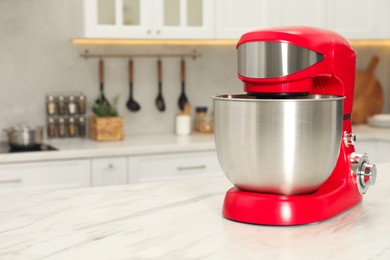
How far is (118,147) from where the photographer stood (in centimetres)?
318

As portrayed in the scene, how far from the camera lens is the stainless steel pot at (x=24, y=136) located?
10.4 feet

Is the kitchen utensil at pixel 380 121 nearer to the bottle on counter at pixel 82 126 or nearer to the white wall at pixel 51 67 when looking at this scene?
the white wall at pixel 51 67

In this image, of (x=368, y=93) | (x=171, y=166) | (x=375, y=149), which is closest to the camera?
(x=171, y=166)

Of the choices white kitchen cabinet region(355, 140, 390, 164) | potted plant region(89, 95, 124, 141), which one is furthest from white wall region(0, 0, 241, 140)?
white kitchen cabinet region(355, 140, 390, 164)

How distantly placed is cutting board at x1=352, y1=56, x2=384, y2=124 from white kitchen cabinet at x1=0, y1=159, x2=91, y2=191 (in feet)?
6.70

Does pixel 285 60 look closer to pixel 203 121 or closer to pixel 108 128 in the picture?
pixel 108 128

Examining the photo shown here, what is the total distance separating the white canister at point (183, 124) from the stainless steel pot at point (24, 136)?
0.86 meters

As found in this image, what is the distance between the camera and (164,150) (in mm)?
3246

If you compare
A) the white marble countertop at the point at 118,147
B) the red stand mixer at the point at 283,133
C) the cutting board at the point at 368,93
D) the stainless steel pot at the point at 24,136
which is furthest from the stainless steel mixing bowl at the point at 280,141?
the cutting board at the point at 368,93

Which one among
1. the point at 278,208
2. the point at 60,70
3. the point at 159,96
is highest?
the point at 60,70

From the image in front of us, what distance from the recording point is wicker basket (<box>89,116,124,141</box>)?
11.1 ft

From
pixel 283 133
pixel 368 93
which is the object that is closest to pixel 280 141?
pixel 283 133

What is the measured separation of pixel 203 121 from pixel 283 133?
256 cm

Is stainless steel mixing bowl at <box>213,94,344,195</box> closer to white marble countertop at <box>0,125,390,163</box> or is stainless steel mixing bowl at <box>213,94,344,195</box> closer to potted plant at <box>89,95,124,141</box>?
white marble countertop at <box>0,125,390,163</box>
